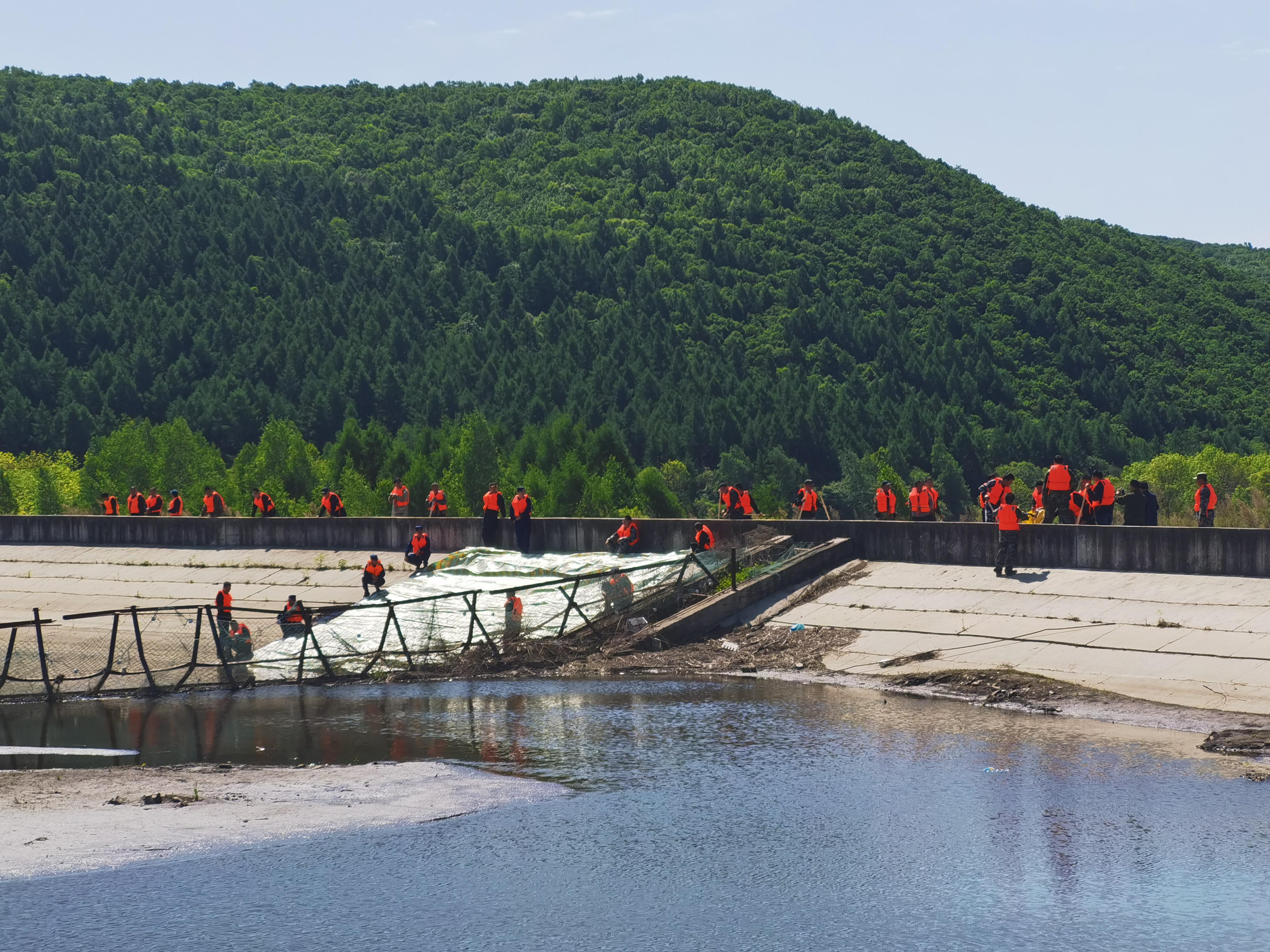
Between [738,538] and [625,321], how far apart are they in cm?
13631

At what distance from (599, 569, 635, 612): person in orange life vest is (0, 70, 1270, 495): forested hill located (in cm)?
10938

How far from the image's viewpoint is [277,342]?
148125 millimetres

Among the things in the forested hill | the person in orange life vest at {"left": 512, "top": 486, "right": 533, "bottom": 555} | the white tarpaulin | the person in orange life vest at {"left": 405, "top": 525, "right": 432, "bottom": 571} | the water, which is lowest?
the water

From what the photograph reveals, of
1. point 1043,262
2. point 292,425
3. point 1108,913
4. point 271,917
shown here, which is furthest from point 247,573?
point 1043,262

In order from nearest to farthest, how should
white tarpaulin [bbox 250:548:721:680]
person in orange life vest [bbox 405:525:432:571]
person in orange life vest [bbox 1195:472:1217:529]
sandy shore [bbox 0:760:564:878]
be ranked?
sandy shore [bbox 0:760:564:878]
white tarpaulin [bbox 250:548:721:680]
person in orange life vest [bbox 1195:472:1217:529]
person in orange life vest [bbox 405:525:432:571]

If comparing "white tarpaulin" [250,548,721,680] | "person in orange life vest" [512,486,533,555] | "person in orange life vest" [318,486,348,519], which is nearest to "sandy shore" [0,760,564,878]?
"white tarpaulin" [250,548,721,680]

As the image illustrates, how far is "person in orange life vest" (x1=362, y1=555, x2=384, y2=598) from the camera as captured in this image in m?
28.9

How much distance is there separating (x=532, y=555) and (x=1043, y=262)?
15726cm

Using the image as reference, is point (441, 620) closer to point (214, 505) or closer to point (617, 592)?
point (617, 592)

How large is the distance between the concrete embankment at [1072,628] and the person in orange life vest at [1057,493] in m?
1.70

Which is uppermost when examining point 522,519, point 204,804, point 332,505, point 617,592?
point 332,505

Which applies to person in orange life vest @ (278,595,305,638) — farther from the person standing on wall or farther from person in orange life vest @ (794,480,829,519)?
the person standing on wall

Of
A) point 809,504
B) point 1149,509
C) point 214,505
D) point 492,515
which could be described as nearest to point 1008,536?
point 1149,509

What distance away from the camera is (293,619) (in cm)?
2617
